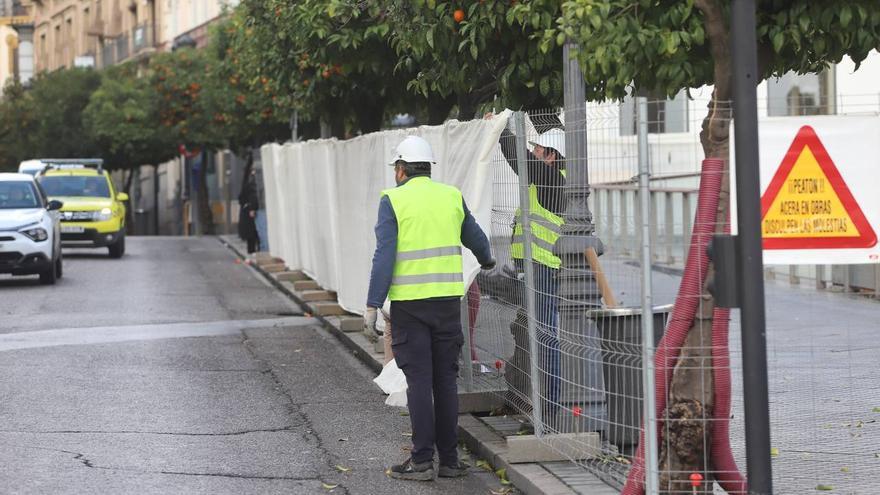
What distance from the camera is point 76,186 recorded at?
29047mm

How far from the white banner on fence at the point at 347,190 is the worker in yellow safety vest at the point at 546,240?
34 centimetres

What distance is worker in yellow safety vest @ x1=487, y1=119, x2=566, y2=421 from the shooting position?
8188mm

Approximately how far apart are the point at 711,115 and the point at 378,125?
13508 mm

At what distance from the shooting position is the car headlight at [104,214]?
28062mm

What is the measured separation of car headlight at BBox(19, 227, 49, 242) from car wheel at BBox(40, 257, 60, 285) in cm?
46

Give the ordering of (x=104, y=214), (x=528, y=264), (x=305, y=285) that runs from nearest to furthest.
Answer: (x=528, y=264) → (x=305, y=285) → (x=104, y=214)

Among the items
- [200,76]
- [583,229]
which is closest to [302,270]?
[583,229]

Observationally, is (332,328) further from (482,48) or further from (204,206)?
(204,206)

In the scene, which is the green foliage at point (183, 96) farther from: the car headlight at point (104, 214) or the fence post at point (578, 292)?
the fence post at point (578, 292)

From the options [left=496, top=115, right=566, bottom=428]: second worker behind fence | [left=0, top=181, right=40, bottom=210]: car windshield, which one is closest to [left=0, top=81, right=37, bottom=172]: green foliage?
[left=0, top=181, right=40, bottom=210]: car windshield

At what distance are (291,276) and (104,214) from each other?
7408mm


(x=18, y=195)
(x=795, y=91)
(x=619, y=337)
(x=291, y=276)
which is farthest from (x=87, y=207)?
(x=619, y=337)

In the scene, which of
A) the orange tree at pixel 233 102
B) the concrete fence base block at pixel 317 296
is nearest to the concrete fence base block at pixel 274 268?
the concrete fence base block at pixel 317 296

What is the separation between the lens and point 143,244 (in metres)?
35.3
